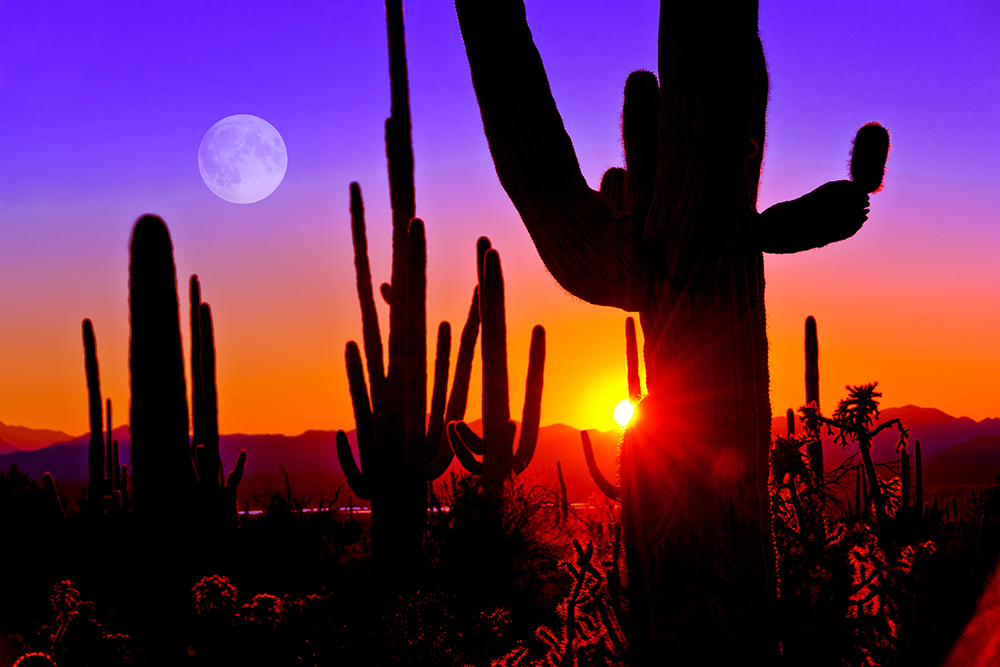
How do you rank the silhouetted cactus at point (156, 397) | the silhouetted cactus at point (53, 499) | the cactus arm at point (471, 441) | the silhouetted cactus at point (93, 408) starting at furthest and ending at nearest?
the silhouetted cactus at point (93, 408)
the silhouetted cactus at point (53, 499)
the cactus arm at point (471, 441)
the silhouetted cactus at point (156, 397)

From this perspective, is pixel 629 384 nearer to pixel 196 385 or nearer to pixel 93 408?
pixel 196 385

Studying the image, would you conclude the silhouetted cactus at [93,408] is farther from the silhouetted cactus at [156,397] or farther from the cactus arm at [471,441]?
the silhouetted cactus at [156,397]

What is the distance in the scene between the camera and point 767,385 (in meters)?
5.00

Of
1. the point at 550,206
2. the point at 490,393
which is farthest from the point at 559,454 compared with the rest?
the point at 550,206

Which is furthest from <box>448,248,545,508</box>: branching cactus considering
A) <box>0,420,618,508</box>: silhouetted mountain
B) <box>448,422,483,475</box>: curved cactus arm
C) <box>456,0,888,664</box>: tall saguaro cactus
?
<box>0,420,618,508</box>: silhouetted mountain

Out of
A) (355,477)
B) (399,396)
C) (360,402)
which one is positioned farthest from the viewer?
(360,402)

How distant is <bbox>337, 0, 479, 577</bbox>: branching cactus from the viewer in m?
10.9

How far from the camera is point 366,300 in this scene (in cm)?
1209

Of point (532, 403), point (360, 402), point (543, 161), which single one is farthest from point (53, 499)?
point (543, 161)

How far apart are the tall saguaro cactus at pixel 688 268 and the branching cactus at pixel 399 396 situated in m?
6.07

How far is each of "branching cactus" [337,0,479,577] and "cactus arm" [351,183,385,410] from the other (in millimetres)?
15

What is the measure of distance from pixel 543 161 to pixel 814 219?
6.09 feet

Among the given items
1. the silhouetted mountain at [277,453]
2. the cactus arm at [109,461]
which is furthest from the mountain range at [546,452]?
the cactus arm at [109,461]

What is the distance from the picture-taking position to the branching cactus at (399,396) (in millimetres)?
10945
